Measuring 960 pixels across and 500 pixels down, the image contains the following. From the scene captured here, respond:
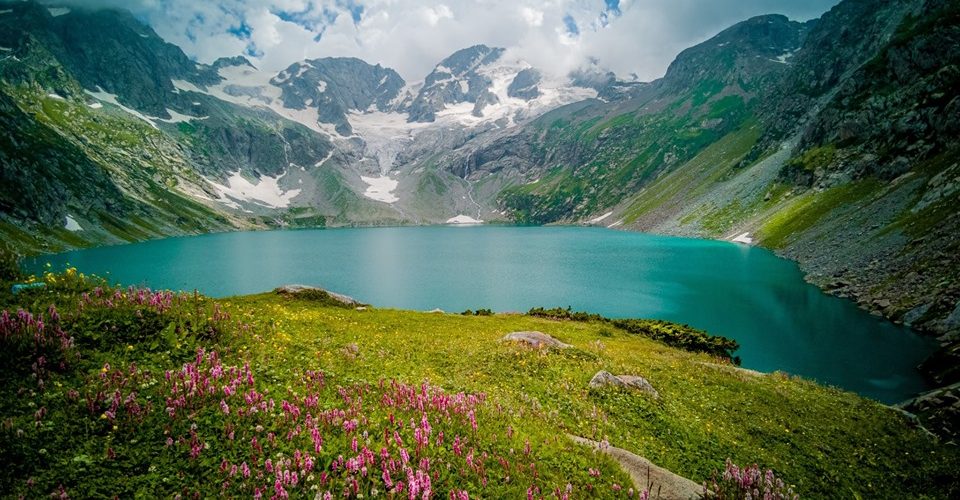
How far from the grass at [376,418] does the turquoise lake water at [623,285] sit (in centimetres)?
342

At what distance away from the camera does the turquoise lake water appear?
137 feet

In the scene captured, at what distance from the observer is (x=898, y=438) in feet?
64.2

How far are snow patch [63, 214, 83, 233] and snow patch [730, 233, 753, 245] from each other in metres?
251

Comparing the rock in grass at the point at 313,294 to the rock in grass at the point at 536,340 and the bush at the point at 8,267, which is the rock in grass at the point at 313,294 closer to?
the rock in grass at the point at 536,340

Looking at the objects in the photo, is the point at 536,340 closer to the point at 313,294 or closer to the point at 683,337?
the point at 683,337

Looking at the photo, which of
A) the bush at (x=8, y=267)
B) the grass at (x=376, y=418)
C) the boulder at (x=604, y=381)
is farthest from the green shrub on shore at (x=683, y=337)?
the bush at (x=8, y=267)

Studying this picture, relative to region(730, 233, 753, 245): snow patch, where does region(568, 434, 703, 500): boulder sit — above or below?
above

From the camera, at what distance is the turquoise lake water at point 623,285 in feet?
137

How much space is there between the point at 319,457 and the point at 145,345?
5.80 meters

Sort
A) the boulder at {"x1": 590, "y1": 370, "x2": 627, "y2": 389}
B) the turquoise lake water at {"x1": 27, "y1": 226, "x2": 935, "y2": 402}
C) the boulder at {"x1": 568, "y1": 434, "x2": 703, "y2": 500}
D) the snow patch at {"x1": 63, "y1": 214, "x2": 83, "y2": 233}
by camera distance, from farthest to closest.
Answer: the snow patch at {"x1": 63, "y1": 214, "x2": 83, "y2": 233}, the turquoise lake water at {"x1": 27, "y1": 226, "x2": 935, "y2": 402}, the boulder at {"x1": 590, "y1": 370, "x2": 627, "y2": 389}, the boulder at {"x1": 568, "y1": 434, "x2": 703, "y2": 500}

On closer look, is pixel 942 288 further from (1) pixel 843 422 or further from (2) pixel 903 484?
(2) pixel 903 484

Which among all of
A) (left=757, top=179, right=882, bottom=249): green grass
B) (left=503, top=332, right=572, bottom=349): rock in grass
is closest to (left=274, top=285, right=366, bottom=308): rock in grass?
(left=503, top=332, right=572, bottom=349): rock in grass

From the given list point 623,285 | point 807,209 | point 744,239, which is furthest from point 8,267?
point 744,239

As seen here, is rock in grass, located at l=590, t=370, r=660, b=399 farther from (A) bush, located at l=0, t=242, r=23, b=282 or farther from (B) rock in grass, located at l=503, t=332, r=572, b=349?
(A) bush, located at l=0, t=242, r=23, b=282
